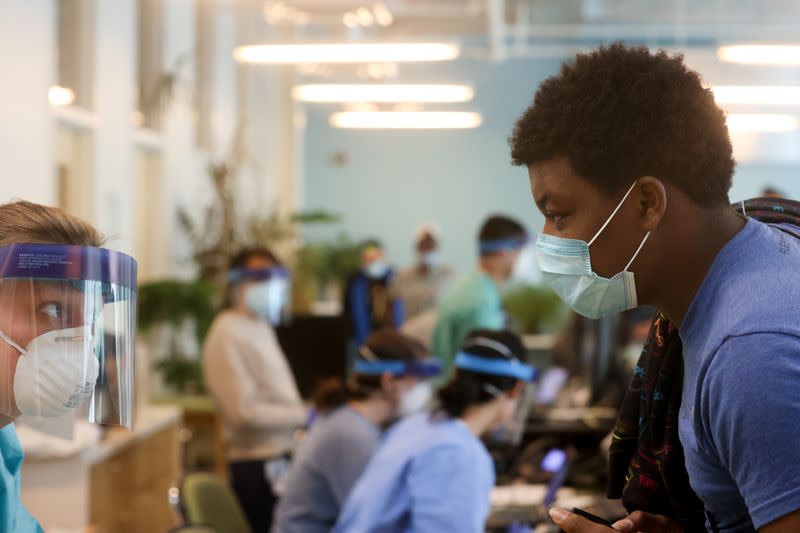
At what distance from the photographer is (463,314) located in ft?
15.6

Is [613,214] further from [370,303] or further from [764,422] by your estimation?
[370,303]

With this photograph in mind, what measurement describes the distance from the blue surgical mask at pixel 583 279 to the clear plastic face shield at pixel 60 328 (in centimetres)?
57

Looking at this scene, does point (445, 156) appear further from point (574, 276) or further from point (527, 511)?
point (574, 276)

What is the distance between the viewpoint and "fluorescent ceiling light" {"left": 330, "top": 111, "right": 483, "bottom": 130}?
12720 millimetres

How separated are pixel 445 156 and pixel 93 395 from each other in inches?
530

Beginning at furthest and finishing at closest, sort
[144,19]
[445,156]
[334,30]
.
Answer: [445,156]
[334,30]
[144,19]

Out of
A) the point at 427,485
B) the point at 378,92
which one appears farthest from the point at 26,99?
the point at 378,92

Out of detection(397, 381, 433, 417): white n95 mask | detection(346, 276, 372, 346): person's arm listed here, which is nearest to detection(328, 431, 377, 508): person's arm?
detection(397, 381, 433, 417): white n95 mask

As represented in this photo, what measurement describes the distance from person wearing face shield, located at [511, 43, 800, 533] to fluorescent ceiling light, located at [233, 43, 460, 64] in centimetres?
603

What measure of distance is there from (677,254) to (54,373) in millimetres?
779

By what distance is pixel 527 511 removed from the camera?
3061 mm

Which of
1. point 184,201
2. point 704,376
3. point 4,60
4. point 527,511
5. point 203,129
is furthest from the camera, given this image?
point 203,129

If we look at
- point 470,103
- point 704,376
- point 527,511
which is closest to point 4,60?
point 527,511

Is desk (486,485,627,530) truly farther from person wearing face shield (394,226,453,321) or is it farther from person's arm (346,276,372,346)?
person wearing face shield (394,226,453,321)
